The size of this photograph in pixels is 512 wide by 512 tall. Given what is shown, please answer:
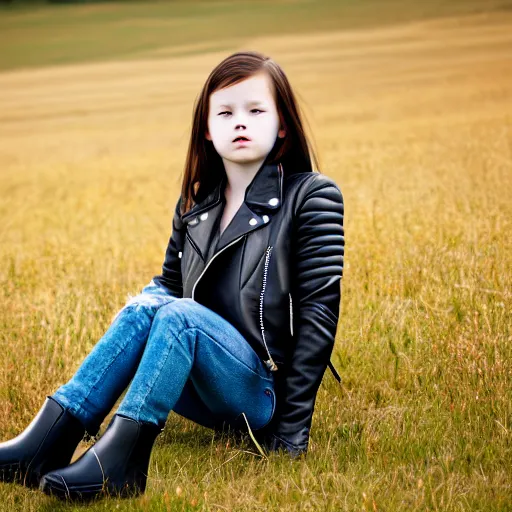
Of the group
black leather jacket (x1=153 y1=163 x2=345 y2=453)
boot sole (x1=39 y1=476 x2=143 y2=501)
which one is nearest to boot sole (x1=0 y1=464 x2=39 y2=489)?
boot sole (x1=39 y1=476 x2=143 y2=501)

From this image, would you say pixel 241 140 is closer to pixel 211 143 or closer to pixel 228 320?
pixel 211 143

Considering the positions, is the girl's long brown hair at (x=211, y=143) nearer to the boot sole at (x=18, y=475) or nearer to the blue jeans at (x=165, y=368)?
the blue jeans at (x=165, y=368)

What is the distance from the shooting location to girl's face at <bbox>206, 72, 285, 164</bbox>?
10.9 feet

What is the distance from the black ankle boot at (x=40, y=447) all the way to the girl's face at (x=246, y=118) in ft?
3.65

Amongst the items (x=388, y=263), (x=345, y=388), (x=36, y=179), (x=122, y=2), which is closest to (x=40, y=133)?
(x=36, y=179)

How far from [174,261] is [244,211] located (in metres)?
0.48

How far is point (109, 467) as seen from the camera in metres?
2.91

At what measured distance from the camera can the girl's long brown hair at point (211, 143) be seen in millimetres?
3352

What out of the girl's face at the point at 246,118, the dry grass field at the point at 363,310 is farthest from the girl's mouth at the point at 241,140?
the dry grass field at the point at 363,310

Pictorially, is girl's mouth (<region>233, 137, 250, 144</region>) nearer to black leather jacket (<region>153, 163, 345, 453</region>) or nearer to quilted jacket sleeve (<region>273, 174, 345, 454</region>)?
black leather jacket (<region>153, 163, 345, 453</region>)

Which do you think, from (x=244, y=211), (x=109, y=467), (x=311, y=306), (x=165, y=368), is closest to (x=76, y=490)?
(x=109, y=467)

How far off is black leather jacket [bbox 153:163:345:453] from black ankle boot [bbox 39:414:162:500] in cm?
54

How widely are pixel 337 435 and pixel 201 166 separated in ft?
3.84

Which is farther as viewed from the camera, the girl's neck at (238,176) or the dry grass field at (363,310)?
the girl's neck at (238,176)
